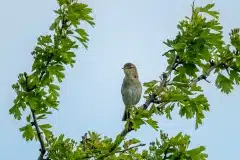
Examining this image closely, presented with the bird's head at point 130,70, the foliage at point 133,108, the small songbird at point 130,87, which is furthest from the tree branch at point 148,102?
the bird's head at point 130,70

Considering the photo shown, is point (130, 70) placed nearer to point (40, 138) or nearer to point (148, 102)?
point (148, 102)

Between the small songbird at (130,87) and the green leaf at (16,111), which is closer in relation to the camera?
the green leaf at (16,111)

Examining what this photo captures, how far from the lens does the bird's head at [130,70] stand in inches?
672

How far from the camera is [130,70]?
56.2 ft

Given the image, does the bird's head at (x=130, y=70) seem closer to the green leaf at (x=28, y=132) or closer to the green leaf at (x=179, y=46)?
the green leaf at (x=179, y=46)

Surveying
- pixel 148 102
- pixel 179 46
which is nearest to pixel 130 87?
pixel 179 46

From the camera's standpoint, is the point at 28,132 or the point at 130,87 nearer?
the point at 28,132

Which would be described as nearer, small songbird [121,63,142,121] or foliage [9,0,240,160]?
foliage [9,0,240,160]

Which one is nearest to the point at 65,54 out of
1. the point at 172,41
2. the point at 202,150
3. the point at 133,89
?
the point at 172,41

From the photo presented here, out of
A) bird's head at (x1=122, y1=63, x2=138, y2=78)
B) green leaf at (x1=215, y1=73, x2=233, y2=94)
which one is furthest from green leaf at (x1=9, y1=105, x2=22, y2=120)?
bird's head at (x1=122, y1=63, x2=138, y2=78)

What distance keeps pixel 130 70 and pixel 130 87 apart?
1.89 ft

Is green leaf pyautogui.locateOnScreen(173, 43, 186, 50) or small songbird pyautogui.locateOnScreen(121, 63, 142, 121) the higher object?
small songbird pyautogui.locateOnScreen(121, 63, 142, 121)

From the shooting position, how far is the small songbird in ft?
54.5

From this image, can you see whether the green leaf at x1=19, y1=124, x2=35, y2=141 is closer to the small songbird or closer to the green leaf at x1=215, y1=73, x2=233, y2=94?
the green leaf at x1=215, y1=73, x2=233, y2=94
